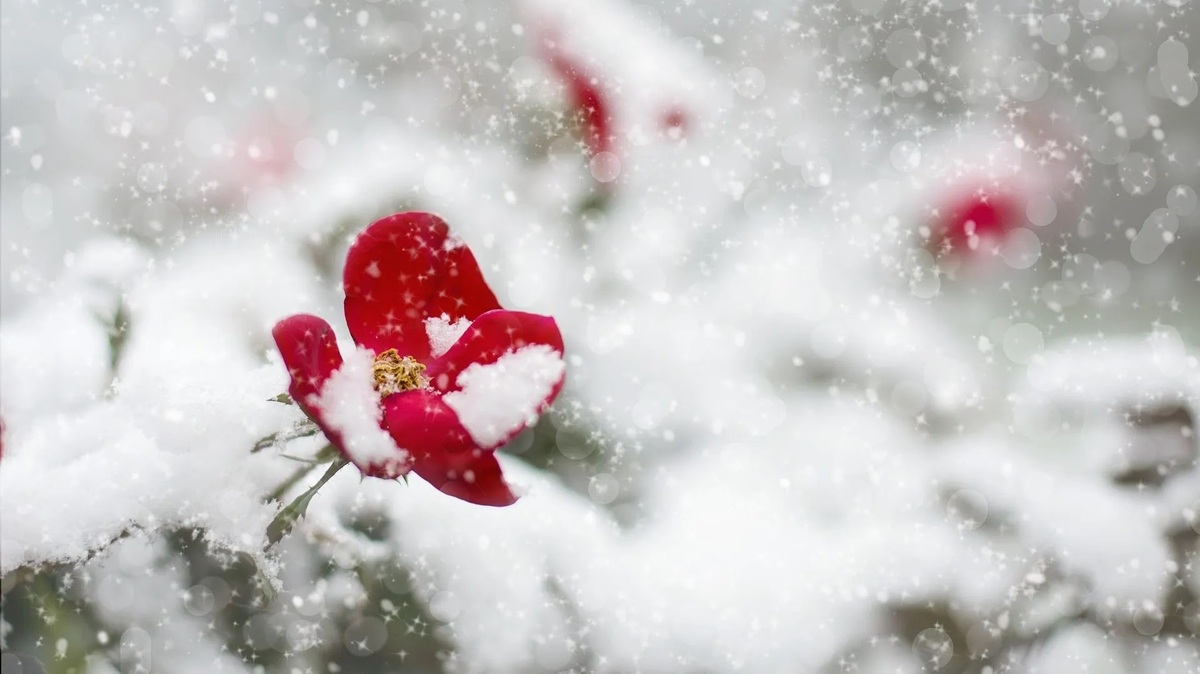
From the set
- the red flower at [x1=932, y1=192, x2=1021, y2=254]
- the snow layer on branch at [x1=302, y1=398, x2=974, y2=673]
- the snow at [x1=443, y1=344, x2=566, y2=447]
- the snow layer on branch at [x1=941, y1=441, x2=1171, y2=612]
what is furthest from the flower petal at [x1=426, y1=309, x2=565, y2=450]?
the red flower at [x1=932, y1=192, x2=1021, y2=254]

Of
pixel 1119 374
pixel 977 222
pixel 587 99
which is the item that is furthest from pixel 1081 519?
pixel 587 99

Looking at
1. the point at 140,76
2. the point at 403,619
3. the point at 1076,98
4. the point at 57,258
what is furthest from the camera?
the point at 1076,98

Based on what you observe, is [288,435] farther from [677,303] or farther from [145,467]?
[677,303]

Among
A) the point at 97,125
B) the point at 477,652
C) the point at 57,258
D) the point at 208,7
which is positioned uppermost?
the point at 208,7

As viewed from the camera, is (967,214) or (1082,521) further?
(967,214)

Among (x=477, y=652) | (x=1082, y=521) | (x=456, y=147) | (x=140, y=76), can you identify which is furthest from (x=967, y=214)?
(x=140, y=76)

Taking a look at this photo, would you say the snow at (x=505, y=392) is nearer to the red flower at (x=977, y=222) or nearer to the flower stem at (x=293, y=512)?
the flower stem at (x=293, y=512)

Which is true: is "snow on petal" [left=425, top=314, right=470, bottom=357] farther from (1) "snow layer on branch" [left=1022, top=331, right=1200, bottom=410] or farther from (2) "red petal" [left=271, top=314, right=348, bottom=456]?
(1) "snow layer on branch" [left=1022, top=331, right=1200, bottom=410]

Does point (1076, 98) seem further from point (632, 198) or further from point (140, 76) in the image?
point (140, 76)
